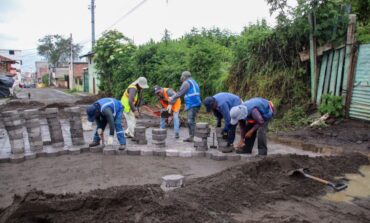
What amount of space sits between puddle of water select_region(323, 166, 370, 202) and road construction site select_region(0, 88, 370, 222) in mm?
14

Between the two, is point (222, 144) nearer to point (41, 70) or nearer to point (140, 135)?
point (140, 135)

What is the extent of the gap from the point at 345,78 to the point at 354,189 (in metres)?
4.66

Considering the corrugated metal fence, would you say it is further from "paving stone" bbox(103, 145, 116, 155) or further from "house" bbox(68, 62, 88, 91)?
"house" bbox(68, 62, 88, 91)

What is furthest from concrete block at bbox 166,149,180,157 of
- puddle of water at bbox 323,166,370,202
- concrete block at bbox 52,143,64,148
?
puddle of water at bbox 323,166,370,202

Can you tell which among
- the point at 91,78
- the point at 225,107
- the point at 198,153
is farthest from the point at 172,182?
the point at 91,78

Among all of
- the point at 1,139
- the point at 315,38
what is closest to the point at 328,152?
the point at 315,38

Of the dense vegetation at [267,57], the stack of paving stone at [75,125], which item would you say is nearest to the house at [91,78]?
the dense vegetation at [267,57]

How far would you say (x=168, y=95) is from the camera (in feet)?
29.1

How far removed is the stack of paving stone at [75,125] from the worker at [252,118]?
3.56 metres

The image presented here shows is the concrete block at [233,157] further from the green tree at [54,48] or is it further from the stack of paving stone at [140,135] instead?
the green tree at [54,48]

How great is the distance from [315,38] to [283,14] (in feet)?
4.10

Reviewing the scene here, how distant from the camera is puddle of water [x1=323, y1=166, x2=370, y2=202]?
15.5 ft

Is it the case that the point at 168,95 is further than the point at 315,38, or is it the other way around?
the point at 315,38

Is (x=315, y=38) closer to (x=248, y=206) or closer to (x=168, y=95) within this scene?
(x=168, y=95)
